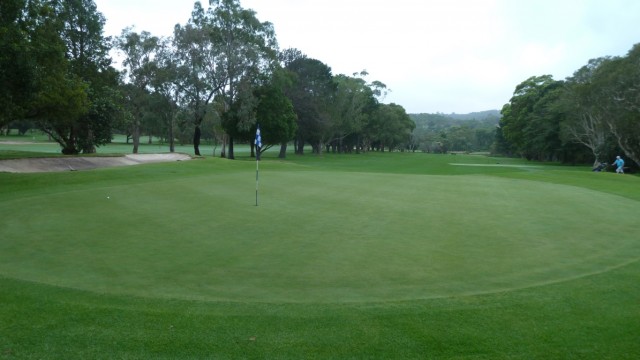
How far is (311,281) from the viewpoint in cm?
707

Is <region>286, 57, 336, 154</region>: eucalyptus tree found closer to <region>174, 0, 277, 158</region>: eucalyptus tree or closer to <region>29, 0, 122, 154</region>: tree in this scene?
<region>174, 0, 277, 158</region>: eucalyptus tree

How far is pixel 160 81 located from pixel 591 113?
171ft

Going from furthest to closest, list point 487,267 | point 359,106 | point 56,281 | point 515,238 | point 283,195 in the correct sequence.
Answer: point 359,106 → point 283,195 → point 515,238 → point 487,267 → point 56,281

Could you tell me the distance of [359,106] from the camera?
9294 centimetres

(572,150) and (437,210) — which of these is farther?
(572,150)

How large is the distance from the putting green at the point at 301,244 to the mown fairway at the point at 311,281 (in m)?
0.05

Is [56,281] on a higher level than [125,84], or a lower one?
lower

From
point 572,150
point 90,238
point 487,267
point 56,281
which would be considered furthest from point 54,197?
point 572,150

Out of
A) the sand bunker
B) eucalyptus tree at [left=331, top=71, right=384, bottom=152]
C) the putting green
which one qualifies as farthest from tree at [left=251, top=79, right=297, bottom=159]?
the putting green

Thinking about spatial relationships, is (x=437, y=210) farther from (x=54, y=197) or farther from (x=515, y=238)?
(x=54, y=197)

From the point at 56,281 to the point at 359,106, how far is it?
88479mm

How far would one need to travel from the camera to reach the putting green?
697 centimetres

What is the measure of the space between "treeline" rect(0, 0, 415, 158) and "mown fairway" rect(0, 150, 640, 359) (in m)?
10.8

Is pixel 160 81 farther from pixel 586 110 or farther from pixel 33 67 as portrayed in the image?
pixel 586 110
